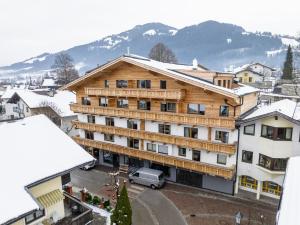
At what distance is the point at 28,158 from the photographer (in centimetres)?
1889

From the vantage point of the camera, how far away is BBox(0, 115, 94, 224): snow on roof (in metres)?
15.5

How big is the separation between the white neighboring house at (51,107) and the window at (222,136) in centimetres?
3133

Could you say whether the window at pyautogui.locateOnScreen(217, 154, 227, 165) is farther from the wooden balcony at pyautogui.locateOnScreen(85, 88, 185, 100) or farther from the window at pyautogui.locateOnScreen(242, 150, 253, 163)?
the wooden balcony at pyautogui.locateOnScreen(85, 88, 185, 100)

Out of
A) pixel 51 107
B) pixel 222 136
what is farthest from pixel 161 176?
pixel 51 107

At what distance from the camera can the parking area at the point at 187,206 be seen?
27.3 metres

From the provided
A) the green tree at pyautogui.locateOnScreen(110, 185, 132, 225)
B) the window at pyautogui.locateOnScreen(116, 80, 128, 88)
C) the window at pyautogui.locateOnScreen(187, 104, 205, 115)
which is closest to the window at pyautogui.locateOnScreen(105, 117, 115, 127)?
the window at pyautogui.locateOnScreen(116, 80, 128, 88)

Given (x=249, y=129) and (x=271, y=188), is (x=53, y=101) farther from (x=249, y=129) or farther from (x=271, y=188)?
(x=271, y=188)

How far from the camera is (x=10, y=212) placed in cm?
1458

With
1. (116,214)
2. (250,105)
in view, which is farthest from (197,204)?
(250,105)

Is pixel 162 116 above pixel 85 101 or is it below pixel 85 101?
below

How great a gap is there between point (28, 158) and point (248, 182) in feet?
83.1

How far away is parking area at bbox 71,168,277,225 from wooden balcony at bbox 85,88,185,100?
1217 cm

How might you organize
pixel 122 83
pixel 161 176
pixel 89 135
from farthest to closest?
1. pixel 89 135
2. pixel 122 83
3. pixel 161 176

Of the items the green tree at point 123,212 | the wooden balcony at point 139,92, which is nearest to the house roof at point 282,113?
the wooden balcony at point 139,92
